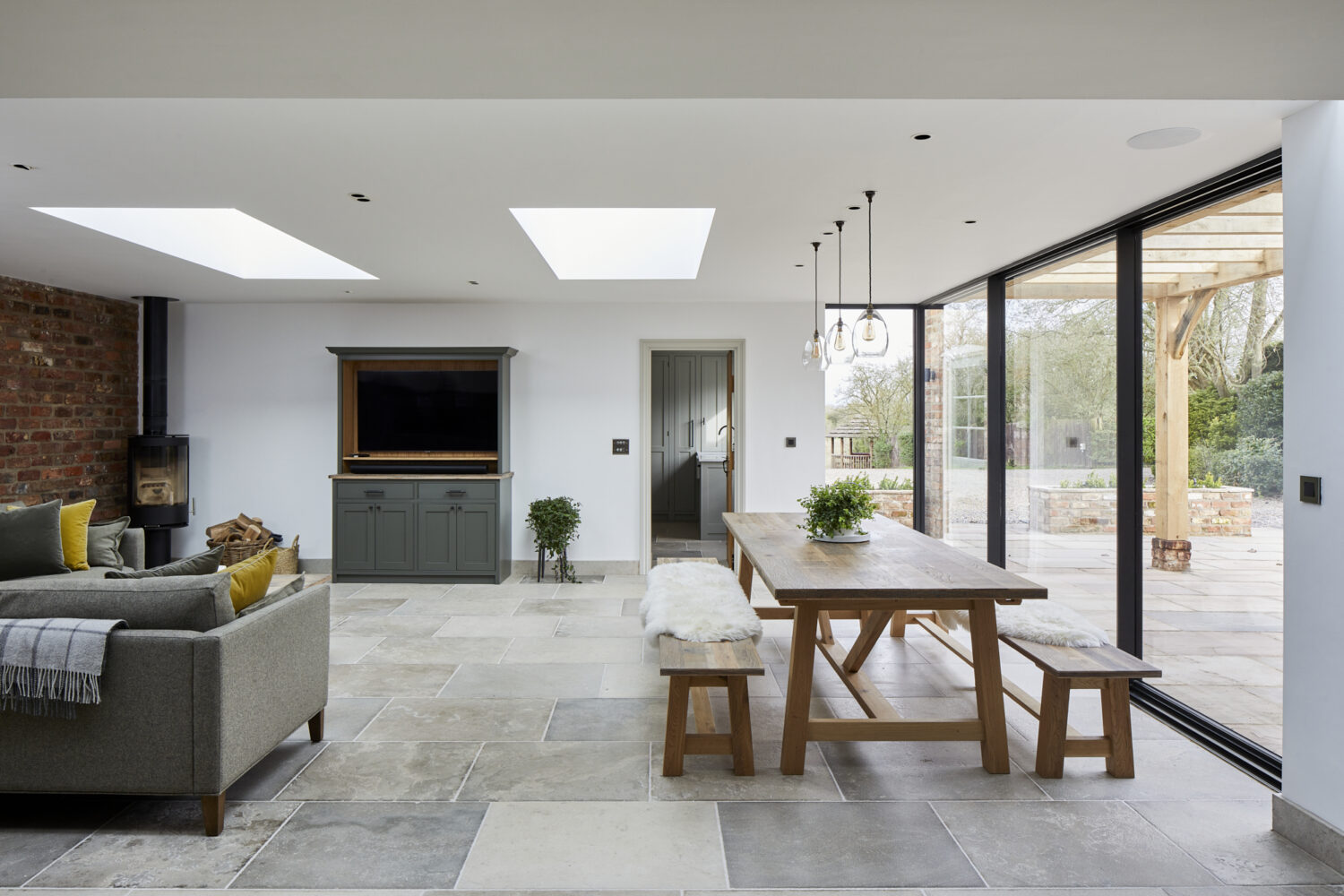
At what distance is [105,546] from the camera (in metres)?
4.60

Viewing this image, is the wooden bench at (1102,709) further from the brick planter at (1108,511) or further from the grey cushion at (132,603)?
the grey cushion at (132,603)

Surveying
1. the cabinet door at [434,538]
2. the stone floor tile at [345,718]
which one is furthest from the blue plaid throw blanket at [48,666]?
the cabinet door at [434,538]

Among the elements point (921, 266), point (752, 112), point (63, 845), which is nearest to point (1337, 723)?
point (752, 112)

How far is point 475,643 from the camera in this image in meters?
4.40

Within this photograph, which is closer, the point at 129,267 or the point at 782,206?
the point at 782,206

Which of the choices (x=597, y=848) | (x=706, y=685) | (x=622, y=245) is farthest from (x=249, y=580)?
(x=622, y=245)

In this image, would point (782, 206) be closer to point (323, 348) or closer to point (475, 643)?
point (475, 643)

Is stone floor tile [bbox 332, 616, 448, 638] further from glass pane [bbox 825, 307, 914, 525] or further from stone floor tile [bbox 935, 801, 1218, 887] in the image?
glass pane [bbox 825, 307, 914, 525]

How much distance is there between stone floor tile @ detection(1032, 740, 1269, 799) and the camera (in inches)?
102

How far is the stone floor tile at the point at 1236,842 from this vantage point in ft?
6.99

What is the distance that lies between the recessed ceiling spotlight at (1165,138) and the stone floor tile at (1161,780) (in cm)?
217

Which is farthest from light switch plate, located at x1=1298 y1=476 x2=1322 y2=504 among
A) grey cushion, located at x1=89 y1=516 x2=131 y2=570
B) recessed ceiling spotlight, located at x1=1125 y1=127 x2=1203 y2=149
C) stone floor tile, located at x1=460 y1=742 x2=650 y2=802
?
grey cushion, located at x1=89 y1=516 x2=131 y2=570

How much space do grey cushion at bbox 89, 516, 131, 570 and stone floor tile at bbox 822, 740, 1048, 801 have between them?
423cm

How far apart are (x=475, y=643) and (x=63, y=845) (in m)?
2.24
